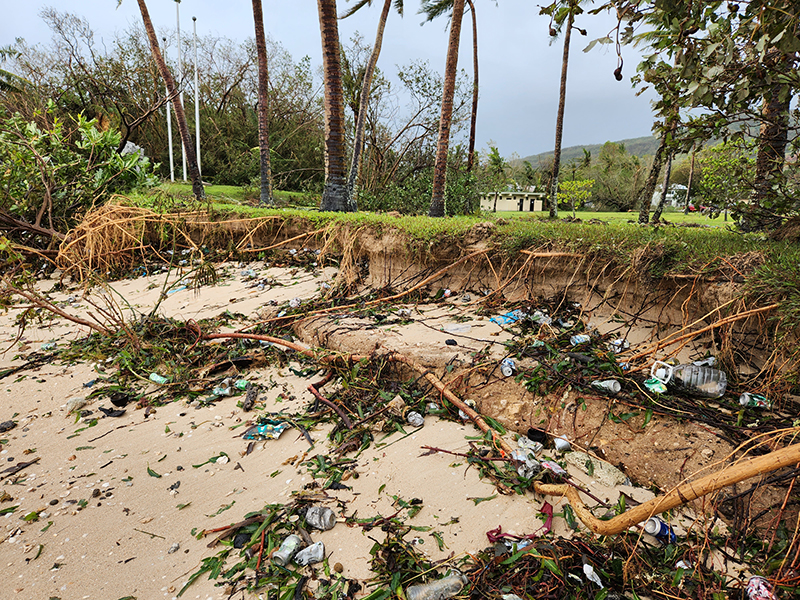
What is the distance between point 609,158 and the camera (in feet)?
110

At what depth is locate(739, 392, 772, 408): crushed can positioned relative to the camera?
2.18 metres

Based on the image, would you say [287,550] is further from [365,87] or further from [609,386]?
[365,87]

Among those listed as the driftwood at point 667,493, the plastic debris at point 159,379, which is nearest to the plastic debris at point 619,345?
the driftwood at point 667,493

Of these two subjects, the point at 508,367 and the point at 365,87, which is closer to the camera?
the point at 508,367

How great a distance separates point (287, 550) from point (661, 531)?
151cm

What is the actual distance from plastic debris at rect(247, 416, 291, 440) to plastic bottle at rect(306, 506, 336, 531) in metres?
0.74

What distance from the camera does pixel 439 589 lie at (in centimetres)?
152

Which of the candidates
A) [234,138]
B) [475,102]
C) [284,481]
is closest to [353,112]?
[475,102]

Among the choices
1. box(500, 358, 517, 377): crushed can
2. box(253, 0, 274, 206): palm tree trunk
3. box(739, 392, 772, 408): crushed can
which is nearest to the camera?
box(739, 392, 772, 408): crushed can

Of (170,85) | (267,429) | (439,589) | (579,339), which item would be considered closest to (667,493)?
(439,589)

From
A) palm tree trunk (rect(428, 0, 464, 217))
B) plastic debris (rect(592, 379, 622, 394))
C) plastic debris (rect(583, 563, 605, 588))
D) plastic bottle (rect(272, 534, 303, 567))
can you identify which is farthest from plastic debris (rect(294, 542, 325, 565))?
palm tree trunk (rect(428, 0, 464, 217))

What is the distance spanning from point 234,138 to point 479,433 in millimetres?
17981

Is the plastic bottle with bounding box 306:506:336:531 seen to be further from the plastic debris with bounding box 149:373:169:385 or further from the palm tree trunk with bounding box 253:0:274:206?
the palm tree trunk with bounding box 253:0:274:206

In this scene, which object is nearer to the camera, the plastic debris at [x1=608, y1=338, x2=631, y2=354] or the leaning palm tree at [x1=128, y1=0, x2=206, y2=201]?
the plastic debris at [x1=608, y1=338, x2=631, y2=354]
